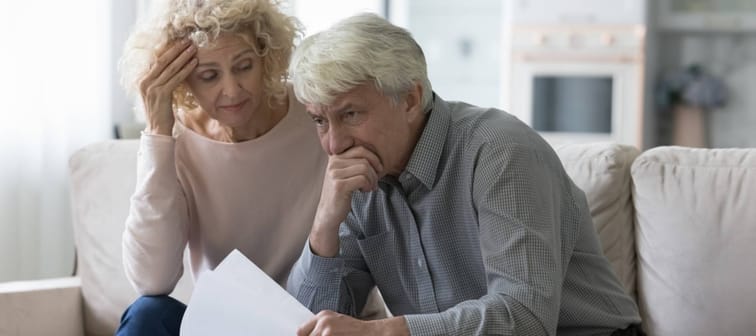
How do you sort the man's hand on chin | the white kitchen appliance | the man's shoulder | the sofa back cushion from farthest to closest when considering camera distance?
the white kitchen appliance < the sofa back cushion < the man's shoulder < the man's hand on chin

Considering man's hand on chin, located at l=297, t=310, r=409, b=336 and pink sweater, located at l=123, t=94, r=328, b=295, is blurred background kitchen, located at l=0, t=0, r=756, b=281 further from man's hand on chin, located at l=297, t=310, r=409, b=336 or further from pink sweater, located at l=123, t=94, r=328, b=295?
man's hand on chin, located at l=297, t=310, r=409, b=336

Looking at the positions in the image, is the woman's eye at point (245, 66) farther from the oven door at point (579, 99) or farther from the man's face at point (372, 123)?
the oven door at point (579, 99)

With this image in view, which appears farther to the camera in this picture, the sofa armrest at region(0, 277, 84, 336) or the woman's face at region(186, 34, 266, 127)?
the sofa armrest at region(0, 277, 84, 336)

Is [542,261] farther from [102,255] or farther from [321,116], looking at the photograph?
[102,255]

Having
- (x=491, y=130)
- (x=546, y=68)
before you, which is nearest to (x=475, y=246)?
(x=491, y=130)

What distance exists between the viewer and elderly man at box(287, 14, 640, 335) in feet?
5.02

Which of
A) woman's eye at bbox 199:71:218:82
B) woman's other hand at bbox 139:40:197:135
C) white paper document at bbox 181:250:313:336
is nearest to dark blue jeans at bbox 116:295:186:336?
white paper document at bbox 181:250:313:336

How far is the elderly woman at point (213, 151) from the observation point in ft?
6.54

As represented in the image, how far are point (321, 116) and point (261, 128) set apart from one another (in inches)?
20.1

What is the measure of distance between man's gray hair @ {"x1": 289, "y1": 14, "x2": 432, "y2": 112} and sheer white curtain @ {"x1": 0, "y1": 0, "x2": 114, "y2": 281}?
1.75m

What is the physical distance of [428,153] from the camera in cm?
167

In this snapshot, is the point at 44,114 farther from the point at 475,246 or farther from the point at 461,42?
the point at 461,42

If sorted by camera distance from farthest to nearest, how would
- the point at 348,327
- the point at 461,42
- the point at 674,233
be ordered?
1. the point at 461,42
2. the point at 674,233
3. the point at 348,327

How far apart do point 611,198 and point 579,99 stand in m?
3.08
